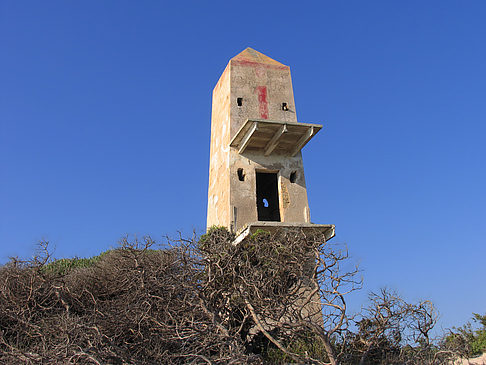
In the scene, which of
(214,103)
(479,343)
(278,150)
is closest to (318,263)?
(278,150)

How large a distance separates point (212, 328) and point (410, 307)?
15.4 ft

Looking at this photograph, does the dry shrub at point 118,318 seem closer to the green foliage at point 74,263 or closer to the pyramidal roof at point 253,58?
the green foliage at point 74,263

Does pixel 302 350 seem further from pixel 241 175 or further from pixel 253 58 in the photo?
pixel 253 58

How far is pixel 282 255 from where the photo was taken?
11875 mm

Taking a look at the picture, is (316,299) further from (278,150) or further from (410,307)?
(278,150)

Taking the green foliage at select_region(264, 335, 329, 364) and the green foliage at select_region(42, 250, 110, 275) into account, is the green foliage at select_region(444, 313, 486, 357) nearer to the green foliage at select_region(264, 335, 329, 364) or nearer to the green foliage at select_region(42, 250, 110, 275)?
the green foliage at select_region(264, 335, 329, 364)

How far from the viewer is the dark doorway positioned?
21.3 meters

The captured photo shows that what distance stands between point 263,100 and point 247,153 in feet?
8.95

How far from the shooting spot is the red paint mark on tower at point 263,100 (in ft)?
59.1

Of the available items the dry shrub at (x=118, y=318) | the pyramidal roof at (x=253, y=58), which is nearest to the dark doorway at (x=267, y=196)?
the pyramidal roof at (x=253, y=58)

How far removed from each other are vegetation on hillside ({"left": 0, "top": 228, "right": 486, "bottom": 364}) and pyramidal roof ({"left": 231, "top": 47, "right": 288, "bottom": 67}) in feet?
31.1

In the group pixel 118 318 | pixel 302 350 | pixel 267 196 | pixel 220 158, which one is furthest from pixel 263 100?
pixel 118 318

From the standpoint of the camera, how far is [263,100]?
720 inches

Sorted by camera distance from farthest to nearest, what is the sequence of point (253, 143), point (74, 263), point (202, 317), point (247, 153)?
point (74, 263)
point (247, 153)
point (253, 143)
point (202, 317)
